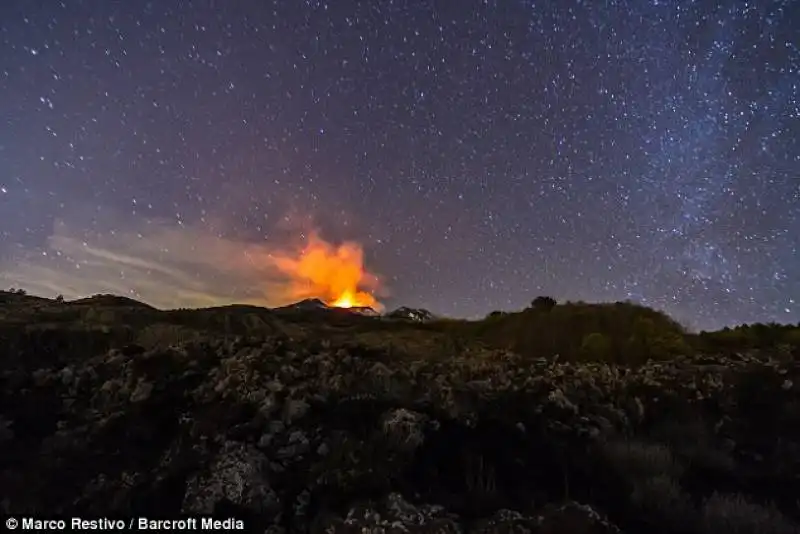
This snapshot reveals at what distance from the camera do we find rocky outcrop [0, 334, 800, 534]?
5.98m

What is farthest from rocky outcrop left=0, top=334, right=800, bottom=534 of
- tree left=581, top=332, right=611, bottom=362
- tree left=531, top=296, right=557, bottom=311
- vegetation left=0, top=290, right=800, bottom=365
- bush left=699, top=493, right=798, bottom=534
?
tree left=531, top=296, right=557, bottom=311

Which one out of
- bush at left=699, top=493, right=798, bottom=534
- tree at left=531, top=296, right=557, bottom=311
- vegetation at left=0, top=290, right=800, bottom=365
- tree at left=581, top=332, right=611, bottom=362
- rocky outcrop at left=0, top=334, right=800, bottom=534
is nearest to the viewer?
bush at left=699, top=493, right=798, bottom=534

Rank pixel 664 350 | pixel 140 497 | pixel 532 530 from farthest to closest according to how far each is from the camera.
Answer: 1. pixel 664 350
2. pixel 140 497
3. pixel 532 530

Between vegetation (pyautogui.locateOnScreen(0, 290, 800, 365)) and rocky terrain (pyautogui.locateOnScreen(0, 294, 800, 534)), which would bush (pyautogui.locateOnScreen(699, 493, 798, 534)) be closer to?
rocky terrain (pyautogui.locateOnScreen(0, 294, 800, 534))

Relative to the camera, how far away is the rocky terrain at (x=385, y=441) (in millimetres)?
5984

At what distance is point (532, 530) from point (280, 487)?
9.67ft

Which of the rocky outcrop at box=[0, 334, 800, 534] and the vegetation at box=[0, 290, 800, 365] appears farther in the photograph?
the vegetation at box=[0, 290, 800, 365]

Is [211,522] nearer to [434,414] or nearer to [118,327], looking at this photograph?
[434,414]

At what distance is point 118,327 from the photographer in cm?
1445

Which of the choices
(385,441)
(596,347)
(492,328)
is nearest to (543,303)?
(492,328)

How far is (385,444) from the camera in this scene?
706cm

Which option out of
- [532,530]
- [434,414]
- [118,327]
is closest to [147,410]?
[434,414]

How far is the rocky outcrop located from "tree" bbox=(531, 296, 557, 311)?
14574mm

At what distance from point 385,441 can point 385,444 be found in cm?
7
